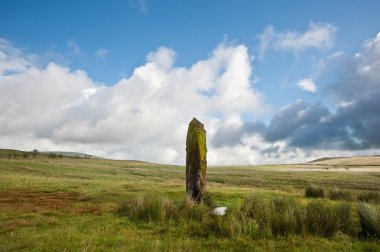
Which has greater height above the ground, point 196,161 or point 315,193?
point 196,161

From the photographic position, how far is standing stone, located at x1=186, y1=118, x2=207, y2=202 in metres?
20.3

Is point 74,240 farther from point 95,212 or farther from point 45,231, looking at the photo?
point 95,212

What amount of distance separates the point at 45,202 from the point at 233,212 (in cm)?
1354

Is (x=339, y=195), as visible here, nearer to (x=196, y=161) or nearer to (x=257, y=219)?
(x=196, y=161)

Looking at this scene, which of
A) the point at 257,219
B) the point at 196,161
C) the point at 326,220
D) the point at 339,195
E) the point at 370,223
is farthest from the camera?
the point at 339,195

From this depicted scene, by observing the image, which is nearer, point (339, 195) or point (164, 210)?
point (164, 210)

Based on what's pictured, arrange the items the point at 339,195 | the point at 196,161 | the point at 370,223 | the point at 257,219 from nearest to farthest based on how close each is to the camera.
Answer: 1. the point at 370,223
2. the point at 257,219
3. the point at 196,161
4. the point at 339,195

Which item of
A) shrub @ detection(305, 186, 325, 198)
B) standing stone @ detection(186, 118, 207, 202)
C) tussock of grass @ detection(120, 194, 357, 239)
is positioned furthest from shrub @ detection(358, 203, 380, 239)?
shrub @ detection(305, 186, 325, 198)

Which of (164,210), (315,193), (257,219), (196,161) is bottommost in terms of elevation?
(257,219)

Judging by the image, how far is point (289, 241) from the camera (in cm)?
1129

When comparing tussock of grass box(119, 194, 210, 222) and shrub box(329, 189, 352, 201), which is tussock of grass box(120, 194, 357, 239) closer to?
tussock of grass box(119, 194, 210, 222)

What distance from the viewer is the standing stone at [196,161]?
20.3 meters

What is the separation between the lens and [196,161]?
20.8 m

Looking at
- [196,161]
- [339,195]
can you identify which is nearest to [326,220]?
[196,161]
